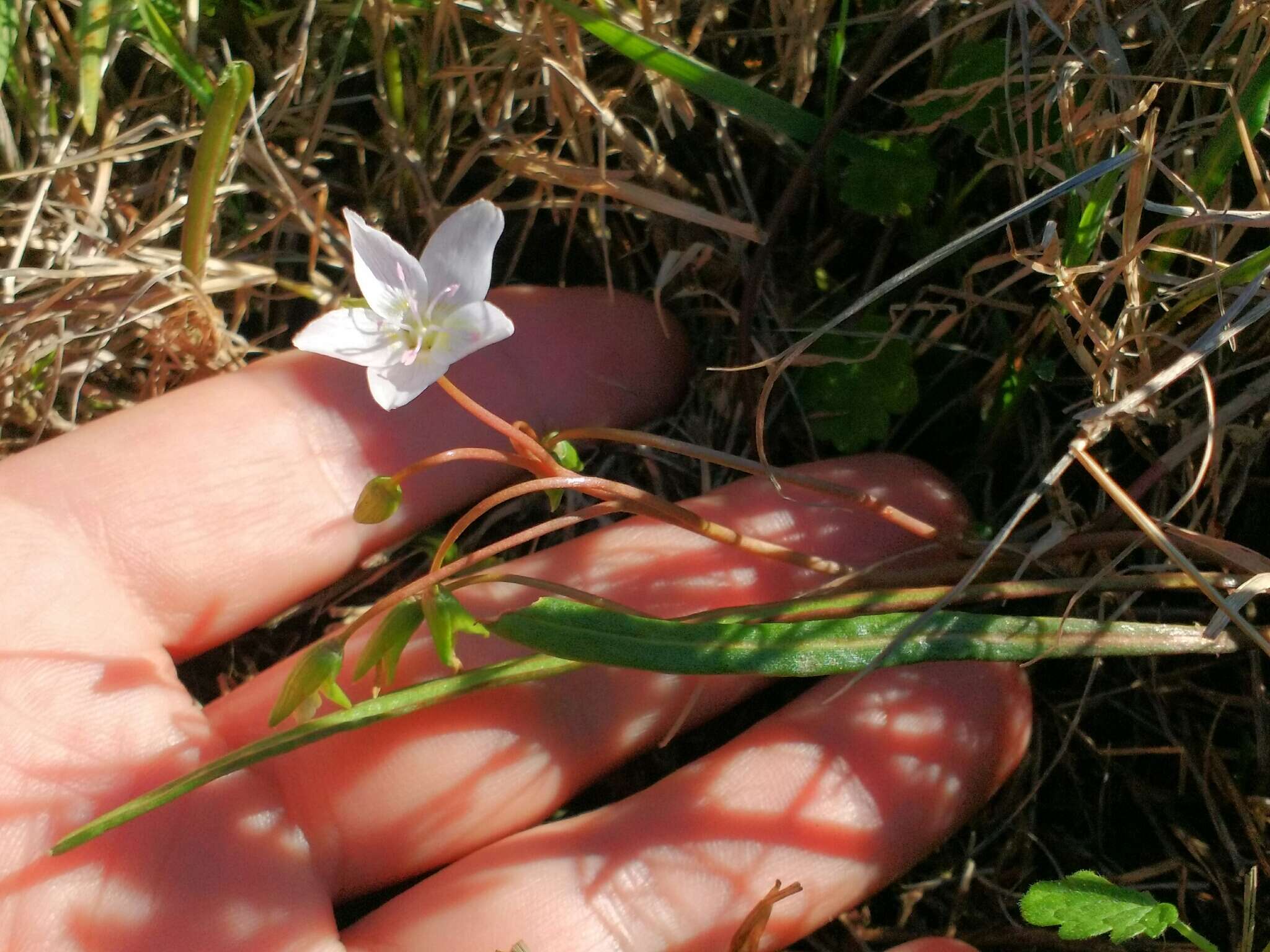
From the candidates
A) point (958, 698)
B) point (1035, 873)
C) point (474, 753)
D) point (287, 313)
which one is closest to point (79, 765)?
point (474, 753)

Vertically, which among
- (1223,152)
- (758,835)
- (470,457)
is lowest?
(758,835)

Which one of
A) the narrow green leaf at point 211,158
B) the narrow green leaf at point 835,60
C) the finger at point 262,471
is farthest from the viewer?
the finger at point 262,471

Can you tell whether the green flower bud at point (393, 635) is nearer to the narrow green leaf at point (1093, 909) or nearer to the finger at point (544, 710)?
the finger at point (544, 710)

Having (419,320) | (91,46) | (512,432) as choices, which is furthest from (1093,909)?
(91,46)

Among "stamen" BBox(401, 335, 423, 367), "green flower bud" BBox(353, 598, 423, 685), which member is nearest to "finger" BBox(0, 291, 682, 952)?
"green flower bud" BBox(353, 598, 423, 685)

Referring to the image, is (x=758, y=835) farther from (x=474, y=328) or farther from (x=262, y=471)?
(x=262, y=471)

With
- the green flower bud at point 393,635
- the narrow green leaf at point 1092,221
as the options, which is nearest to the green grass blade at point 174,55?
the green flower bud at point 393,635
